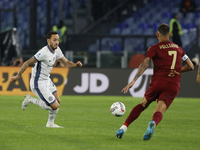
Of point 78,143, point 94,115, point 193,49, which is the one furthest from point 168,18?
point 78,143

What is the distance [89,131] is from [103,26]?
1749 cm

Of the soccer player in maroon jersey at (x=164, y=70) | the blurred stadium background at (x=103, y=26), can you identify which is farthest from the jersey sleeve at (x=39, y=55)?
the blurred stadium background at (x=103, y=26)

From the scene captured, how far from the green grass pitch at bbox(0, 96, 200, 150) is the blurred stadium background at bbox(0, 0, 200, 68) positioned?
18.7 feet

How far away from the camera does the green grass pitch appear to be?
22.9 ft

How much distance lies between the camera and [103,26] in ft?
84.3

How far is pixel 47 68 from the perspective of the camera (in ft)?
29.7

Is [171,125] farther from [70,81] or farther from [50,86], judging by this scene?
[70,81]

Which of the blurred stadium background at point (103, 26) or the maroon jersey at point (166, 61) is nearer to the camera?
the maroon jersey at point (166, 61)

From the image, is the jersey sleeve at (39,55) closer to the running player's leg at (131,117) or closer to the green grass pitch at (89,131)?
the green grass pitch at (89,131)

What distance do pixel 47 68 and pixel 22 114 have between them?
283cm

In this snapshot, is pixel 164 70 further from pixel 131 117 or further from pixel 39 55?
pixel 39 55

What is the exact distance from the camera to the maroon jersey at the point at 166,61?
719cm

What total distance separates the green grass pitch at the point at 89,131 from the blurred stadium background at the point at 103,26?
5713mm

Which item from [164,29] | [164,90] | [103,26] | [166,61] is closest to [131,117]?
[164,90]
